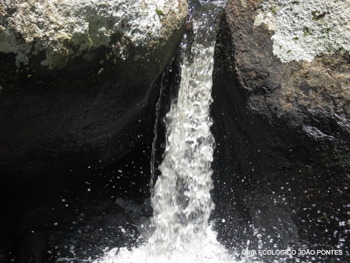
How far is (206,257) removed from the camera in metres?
2.55

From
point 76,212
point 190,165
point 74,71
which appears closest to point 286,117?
point 190,165

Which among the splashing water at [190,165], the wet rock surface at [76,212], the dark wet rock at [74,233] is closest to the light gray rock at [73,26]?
the splashing water at [190,165]

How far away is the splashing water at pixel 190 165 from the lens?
8.85 feet

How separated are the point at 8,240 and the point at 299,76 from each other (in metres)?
2.04

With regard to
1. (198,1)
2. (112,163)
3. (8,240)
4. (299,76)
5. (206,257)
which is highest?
(198,1)

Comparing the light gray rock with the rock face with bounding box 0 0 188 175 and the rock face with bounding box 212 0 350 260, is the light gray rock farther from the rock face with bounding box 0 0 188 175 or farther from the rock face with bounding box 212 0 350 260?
the rock face with bounding box 212 0 350 260

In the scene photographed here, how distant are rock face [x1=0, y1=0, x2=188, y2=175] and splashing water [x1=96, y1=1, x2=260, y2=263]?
11.3 inches

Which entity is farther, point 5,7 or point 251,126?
point 251,126

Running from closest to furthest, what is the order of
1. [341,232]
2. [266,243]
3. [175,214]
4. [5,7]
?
[5,7] → [341,232] → [266,243] → [175,214]

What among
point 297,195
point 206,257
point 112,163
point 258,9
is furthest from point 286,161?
point 112,163

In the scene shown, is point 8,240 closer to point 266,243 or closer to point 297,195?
point 266,243

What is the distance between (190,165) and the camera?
111 inches

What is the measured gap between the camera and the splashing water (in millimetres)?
2697

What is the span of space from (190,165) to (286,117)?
746mm
